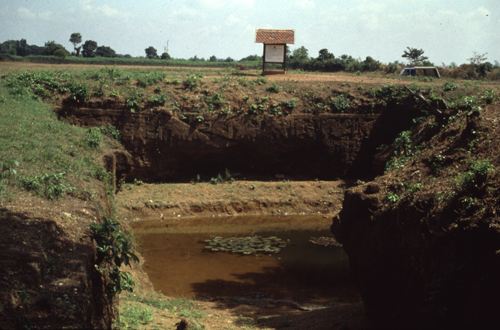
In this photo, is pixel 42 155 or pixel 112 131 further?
pixel 112 131

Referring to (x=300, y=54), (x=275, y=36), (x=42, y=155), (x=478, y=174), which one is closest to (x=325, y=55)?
(x=300, y=54)

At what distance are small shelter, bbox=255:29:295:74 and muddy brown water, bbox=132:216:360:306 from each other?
36.8 feet

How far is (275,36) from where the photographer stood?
2453cm

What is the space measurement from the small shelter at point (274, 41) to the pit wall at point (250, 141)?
578 centimetres

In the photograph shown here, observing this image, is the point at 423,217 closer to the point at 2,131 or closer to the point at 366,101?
the point at 2,131

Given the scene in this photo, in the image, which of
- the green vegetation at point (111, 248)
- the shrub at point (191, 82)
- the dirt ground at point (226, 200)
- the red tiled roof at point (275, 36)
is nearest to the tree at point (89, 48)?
A: the red tiled roof at point (275, 36)

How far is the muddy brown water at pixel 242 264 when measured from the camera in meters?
11.1

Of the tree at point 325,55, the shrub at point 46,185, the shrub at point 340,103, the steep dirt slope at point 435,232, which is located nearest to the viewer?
the steep dirt slope at point 435,232

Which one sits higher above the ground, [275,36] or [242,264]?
[275,36]

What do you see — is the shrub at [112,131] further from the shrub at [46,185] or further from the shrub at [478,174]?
the shrub at [478,174]

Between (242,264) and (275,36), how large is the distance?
15.5m

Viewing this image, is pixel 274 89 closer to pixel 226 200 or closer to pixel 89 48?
pixel 226 200

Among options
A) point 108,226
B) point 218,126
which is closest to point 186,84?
point 218,126

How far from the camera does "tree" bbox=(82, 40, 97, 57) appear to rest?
54656mm
